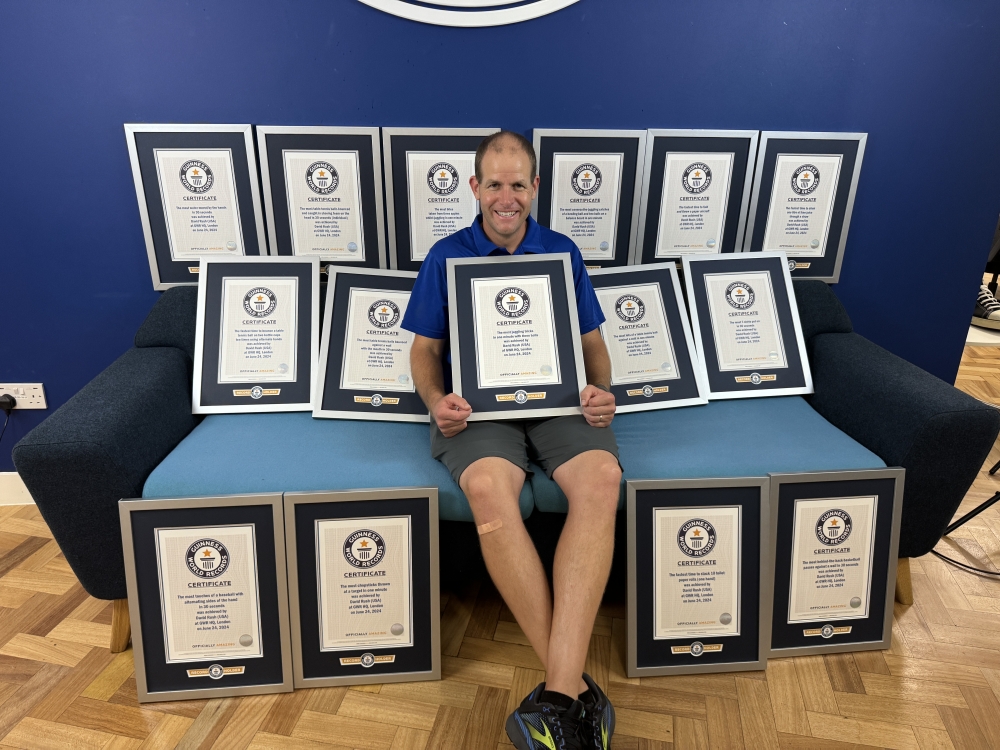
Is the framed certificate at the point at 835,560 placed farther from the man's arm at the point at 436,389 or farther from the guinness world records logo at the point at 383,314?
the guinness world records logo at the point at 383,314

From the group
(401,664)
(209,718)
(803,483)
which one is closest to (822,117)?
(803,483)

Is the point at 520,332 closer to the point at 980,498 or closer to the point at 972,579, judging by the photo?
the point at 972,579

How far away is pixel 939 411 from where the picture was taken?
1.74 metres

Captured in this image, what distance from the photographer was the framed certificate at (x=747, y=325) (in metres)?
2.20

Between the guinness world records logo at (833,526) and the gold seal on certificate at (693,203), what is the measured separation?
3.40 feet

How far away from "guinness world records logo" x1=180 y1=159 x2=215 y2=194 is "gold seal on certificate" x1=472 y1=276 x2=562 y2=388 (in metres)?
1.03

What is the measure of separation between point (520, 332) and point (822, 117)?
138 cm

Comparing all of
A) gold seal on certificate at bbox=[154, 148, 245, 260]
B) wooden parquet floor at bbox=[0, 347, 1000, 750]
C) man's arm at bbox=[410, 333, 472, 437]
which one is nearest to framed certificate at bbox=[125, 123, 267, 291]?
gold seal on certificate at bbox=[154, 148, 245, 260]

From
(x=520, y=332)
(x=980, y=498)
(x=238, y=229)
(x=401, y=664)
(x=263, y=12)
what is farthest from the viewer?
(x=980, y=498)

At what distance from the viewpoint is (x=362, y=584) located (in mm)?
1646

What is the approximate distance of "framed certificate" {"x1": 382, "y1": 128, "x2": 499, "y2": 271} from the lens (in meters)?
2.22

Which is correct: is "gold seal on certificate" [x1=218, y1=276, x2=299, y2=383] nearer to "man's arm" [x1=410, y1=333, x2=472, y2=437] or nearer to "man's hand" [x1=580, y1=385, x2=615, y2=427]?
"man's arm" [x1=410, y1=333, x2=472, y2=437]

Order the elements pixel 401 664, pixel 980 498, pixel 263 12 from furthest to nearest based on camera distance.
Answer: pixel 980 498
pixel 263 12
pixel 401 664

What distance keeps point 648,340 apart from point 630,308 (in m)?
0.12
